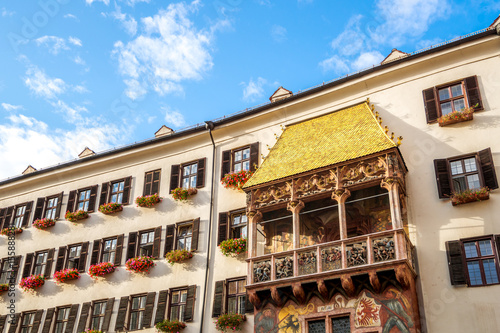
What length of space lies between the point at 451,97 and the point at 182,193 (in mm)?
11944

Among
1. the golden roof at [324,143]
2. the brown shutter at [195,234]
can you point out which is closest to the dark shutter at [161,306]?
the brown shutter at [195,234]

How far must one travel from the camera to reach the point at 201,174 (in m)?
25.8

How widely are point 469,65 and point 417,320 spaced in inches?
383

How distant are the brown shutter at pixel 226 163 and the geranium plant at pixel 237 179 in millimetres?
588

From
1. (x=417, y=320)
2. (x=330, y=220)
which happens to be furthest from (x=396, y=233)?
(x=330, y=220)

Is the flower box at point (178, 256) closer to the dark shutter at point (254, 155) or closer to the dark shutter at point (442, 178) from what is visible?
the dark shutter at point (254, 155)

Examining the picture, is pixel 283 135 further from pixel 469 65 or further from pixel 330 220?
pixel 469 65

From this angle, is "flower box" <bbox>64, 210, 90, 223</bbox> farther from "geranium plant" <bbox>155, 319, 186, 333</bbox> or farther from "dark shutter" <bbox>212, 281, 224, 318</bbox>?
"dark shutter" <bbox>212, 281, 224, 318</bbox>

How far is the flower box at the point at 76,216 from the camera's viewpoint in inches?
1100

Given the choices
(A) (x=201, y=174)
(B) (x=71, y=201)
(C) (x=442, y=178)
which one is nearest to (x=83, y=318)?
(B) (x=71, y=201)

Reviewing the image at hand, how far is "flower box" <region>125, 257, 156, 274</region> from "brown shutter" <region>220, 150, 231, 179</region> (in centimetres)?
481

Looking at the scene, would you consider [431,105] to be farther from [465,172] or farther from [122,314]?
[122,314]

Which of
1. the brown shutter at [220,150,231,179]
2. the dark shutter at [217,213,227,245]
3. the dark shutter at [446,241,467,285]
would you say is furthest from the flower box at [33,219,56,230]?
the dark shutter at [446,241,467,285]

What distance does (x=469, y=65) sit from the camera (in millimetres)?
21016
